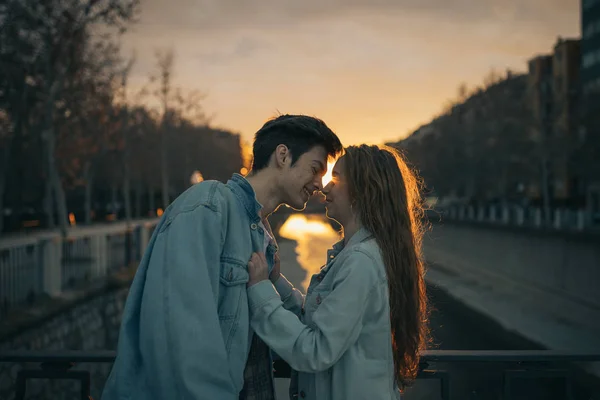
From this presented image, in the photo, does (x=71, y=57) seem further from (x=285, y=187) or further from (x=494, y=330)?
(x=285, y=187)

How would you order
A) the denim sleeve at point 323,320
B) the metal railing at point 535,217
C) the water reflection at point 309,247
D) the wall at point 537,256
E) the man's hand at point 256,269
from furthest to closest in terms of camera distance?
the metal railing at point 535,217 → the wall at point 537,256 → the water reflection at point 309,247 → the man's hand at point 256,269 → the denim sleeve at point 323,320

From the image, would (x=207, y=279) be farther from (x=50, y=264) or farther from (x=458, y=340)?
(x=458, y=340)

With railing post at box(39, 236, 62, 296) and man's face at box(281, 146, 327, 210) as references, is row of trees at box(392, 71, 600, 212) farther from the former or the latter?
man's face at box(281, 146, 327, 210)

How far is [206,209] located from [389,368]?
916 millimetres

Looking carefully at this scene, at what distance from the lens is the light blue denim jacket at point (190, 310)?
197 centimetres

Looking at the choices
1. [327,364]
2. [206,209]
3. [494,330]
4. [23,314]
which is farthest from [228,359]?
[494,330]

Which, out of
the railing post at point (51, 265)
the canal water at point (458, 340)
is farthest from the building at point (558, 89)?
the railing post at point (51, 265)

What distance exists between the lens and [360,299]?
216 centimetres

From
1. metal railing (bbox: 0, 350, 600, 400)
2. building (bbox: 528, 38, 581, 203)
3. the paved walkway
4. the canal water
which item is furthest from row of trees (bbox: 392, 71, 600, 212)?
metal railing (bbox: 0, 350, 600, 400)

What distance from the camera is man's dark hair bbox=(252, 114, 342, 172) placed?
2.31 metres

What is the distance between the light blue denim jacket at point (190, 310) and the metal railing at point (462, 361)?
80 cm

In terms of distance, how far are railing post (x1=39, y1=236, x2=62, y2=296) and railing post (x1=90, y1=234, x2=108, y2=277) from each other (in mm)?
2377

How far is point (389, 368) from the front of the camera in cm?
233

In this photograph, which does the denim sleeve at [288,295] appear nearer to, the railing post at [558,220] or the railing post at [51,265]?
the railing post at [51,265]
